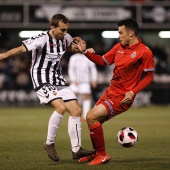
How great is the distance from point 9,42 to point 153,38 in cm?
709

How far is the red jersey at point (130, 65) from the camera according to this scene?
8467 millimetres

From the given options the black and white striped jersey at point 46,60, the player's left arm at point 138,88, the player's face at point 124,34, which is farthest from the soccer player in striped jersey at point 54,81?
the player's left arm at point 138,88

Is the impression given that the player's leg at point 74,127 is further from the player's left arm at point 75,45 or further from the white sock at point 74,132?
the player's left arm at point 75,45

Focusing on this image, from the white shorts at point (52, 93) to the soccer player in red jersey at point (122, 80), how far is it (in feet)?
1.93

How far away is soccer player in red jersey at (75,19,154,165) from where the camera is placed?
27.7ft

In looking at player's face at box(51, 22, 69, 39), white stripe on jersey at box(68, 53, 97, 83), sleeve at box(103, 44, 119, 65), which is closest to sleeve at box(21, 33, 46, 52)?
player's face at box(51, 22, 69, 39)

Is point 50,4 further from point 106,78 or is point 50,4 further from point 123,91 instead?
point 123,91

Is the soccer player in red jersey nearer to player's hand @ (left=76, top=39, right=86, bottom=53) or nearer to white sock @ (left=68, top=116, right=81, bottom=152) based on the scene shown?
white sock @ (left=68, top=116, right=81, bottom=152)

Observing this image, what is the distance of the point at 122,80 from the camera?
863 cm

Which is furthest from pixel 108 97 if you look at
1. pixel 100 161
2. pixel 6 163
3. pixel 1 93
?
pixel 1 93

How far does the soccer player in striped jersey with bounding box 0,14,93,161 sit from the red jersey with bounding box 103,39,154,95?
725 millimetres

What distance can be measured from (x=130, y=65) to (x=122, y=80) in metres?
0.26

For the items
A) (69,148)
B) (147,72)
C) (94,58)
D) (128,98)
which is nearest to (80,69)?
(69,148)

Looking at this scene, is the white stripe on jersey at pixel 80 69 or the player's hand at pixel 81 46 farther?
the white stripe on jersey at pixel 80 69
